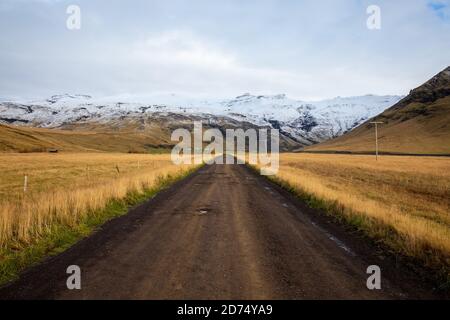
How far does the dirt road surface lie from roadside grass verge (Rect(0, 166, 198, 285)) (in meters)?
0.44

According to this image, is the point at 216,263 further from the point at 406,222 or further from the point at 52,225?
the point at 406,222

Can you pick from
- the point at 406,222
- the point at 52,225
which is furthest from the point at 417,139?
the point at 52,225

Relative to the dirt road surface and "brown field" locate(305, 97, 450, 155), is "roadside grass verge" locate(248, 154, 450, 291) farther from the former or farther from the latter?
"brown field" locate(305, 97, 450, 155)

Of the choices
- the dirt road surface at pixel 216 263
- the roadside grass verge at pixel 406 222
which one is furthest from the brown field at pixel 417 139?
the dirt road surface at pixel 216 263

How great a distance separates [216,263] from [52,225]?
551cm

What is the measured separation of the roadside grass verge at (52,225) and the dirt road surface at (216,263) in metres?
0.44

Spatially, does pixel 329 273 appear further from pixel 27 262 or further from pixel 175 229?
pixel 27 262

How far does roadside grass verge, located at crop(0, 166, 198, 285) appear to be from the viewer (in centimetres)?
789

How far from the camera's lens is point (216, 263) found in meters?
7.68

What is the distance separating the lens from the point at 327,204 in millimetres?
15742

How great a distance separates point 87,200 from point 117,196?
2.53 m

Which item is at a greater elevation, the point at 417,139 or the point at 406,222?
the point at 417,139

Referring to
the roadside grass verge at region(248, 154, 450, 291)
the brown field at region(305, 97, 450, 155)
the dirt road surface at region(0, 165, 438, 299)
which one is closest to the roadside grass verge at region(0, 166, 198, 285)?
the dirt road surface at region(0, 165, 438, 299)
